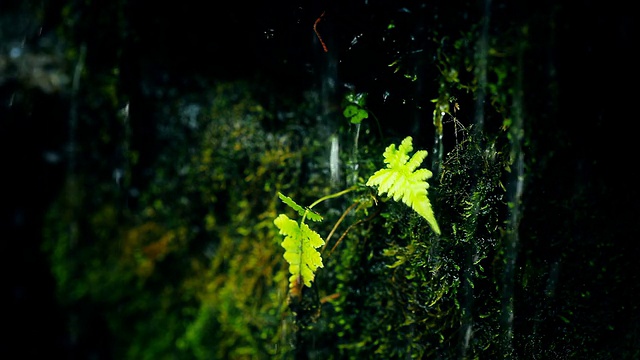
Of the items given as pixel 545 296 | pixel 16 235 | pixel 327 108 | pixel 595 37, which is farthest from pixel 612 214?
pixel 16 235

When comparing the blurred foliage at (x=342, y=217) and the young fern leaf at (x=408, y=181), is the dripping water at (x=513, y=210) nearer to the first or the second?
the blurred foliage at (x=342, y=217)

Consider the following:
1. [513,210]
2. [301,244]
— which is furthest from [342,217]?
[513,210]

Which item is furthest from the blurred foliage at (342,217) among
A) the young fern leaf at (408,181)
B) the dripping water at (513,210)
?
the young fern leaf at (408,181)

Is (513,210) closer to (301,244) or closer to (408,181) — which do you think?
(408,181)

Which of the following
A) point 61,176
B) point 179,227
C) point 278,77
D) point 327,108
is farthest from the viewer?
point 61,176

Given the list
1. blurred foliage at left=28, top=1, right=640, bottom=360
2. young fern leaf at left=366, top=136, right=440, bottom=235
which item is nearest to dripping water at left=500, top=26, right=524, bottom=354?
blurred foliage at left=28, top=1, right=640, bottom=360

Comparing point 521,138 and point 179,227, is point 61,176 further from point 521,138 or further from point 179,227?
A: point 521,138

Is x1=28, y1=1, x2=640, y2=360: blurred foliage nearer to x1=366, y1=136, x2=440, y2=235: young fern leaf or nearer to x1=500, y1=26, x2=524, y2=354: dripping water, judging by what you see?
x1=500, y1=26, x2=524, y2=354: dripping water

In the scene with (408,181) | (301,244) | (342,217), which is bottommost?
(301,244)
